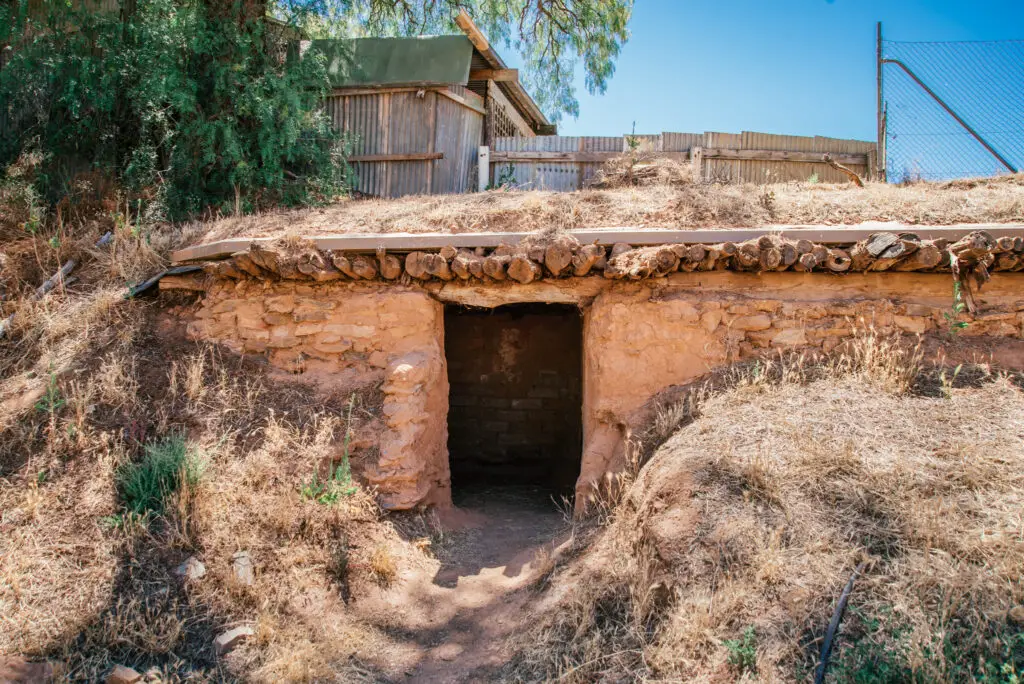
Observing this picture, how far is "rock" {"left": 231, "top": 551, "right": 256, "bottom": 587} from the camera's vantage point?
413 centimetres

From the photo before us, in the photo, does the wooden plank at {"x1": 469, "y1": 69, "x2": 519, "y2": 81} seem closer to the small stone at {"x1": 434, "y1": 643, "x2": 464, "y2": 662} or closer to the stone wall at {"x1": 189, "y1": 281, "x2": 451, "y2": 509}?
the stone wall at {"x1": 189, "y1": 281, "x2": 451, "y2": 509}

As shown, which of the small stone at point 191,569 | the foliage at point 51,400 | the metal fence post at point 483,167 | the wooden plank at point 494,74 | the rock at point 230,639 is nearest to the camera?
the rock at point 230,639

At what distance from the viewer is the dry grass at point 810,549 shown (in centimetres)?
298

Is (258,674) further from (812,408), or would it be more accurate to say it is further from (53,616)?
(812,408)

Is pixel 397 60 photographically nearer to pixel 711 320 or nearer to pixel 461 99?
pixel 461 99

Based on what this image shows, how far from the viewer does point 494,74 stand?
1091 cm

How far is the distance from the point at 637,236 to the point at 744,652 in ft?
10.6

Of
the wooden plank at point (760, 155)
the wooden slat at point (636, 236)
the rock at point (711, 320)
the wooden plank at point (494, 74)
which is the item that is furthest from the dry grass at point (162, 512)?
the wooden plank at point (760, 155)

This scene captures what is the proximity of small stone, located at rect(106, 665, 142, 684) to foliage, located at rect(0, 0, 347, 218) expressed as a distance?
6.02 metres

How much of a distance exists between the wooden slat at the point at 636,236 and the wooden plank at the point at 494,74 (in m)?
5.96

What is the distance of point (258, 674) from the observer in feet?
11.8

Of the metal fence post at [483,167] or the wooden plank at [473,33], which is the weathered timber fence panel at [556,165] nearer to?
the metal fence post at [483,167]

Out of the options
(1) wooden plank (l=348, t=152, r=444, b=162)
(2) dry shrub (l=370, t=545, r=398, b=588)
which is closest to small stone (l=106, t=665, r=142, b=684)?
(2) dry shrub (l=370, t=545, r=398, b=588)

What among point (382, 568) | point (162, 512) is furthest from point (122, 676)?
point (382, 568)
